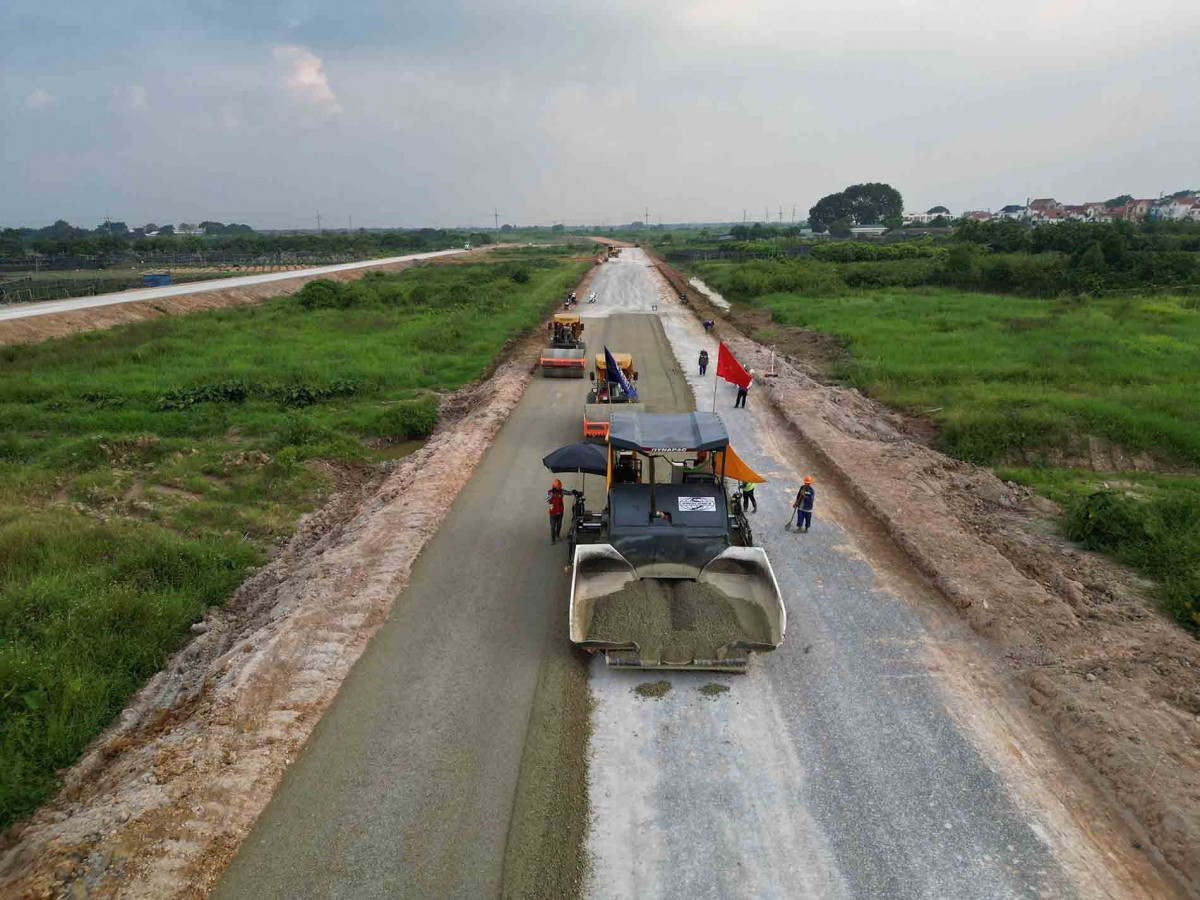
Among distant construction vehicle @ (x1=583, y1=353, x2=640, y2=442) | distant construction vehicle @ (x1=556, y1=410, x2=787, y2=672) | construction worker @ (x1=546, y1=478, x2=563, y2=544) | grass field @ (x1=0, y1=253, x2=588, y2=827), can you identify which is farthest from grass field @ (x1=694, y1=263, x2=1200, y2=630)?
grass field @ (x1=0, y1=253, x2=588, y2=827)

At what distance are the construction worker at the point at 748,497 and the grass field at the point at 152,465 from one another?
9.24m

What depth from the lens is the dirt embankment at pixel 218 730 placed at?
5.94 m

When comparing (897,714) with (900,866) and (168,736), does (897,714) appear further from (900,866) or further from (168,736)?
(168,736)

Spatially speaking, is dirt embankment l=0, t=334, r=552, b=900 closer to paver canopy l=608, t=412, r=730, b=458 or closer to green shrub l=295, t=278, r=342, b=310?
paver canopy l=608, t=412, r=730, b=458

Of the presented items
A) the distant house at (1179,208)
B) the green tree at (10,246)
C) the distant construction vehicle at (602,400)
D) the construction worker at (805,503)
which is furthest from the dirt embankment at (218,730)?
the distant house at (1179,208)

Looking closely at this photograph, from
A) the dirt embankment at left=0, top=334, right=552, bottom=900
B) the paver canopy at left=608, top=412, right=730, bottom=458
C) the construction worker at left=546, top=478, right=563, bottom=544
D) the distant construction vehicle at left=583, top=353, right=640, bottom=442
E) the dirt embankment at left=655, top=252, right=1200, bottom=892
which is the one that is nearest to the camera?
the dirt embankment at left=0, top=334, right=552, bottom=900

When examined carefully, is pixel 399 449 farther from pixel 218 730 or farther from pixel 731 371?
pixel 218 730

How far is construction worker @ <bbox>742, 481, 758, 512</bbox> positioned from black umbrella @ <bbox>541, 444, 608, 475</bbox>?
264 cm

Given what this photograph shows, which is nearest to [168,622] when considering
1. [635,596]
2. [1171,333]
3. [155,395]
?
[635,596]

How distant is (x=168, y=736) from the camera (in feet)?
24.9

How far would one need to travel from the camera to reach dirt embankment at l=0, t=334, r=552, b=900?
594cm

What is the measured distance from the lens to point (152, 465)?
16453 mm

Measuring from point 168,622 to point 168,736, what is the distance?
9.11 feet

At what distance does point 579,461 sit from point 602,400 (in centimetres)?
820
